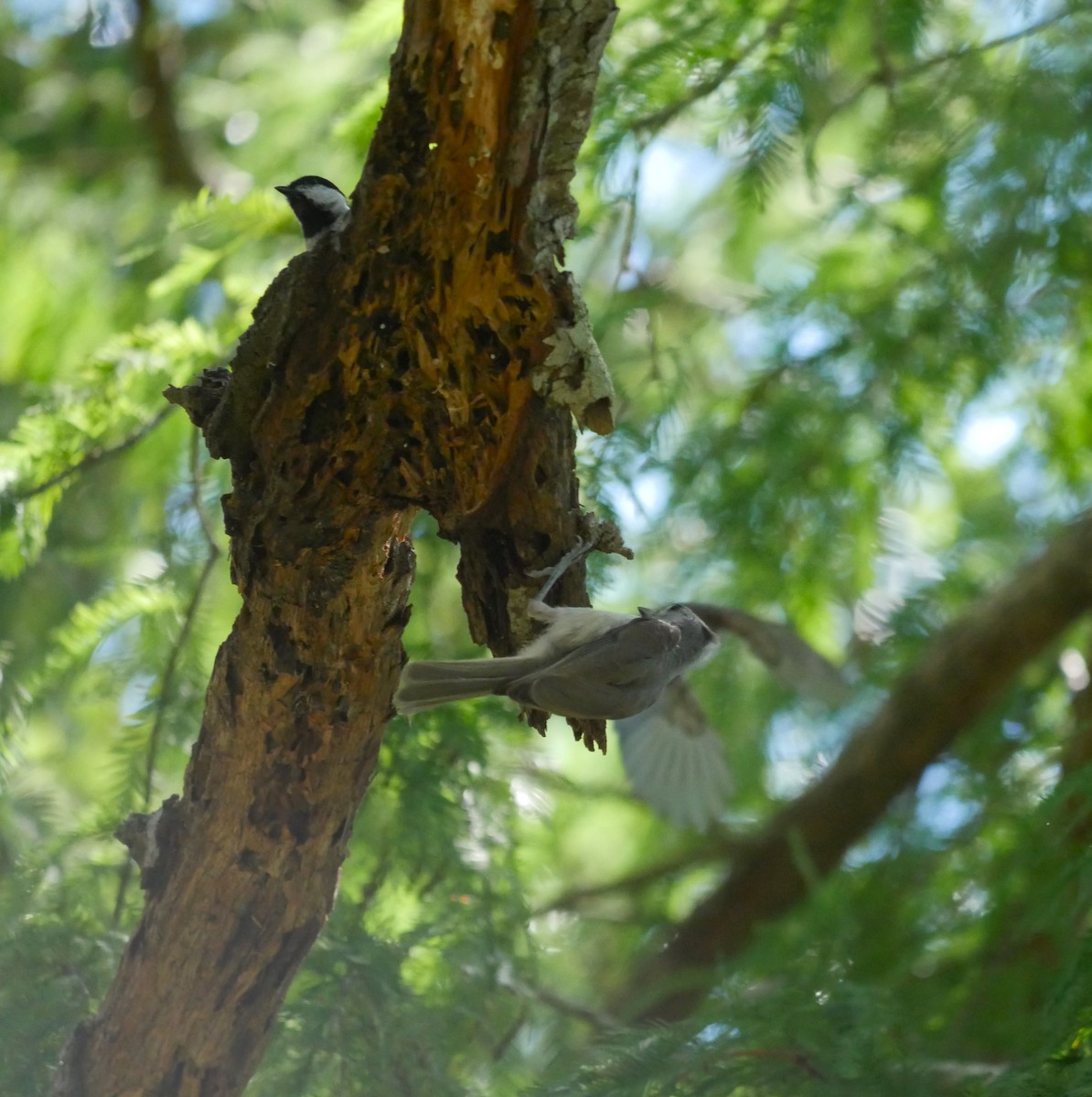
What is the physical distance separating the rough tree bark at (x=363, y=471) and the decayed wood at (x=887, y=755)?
1.22 m

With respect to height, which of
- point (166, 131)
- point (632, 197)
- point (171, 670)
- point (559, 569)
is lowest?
point (559, 569)

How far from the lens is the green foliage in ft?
5.62

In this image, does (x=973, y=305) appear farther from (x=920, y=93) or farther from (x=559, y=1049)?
(x=559, y=1049)

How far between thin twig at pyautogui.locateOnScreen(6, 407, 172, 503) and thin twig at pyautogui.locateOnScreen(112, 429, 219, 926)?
0.24 ft

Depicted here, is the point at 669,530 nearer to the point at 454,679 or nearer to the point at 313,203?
the point at 313,203

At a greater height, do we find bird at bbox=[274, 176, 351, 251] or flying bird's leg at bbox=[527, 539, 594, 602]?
bird at bbox=[274, 176, 351, 251]

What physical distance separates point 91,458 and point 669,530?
1240 millimetres

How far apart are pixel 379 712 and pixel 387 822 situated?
0.58 meters

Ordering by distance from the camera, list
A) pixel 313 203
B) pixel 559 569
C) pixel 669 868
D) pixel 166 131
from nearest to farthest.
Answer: pixel 559 569 → pixel 313 203 → pixel 669 868 → pixel 166 131

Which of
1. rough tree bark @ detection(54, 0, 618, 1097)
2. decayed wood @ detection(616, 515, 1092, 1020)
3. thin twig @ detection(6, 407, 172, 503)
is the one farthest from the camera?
decayed wood @ detection(616, 515, 1092, 1020)

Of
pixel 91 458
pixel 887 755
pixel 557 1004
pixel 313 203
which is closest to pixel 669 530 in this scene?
pixel 887 755

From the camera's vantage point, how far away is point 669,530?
102 inches

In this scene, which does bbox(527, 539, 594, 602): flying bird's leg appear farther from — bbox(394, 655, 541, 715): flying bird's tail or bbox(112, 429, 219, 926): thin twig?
bbox(112, 429, 219, 926): thin twig

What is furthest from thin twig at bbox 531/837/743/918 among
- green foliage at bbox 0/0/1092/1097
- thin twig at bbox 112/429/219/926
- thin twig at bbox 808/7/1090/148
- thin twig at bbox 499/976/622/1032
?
thin twig at bbox 808/7/1090/148
